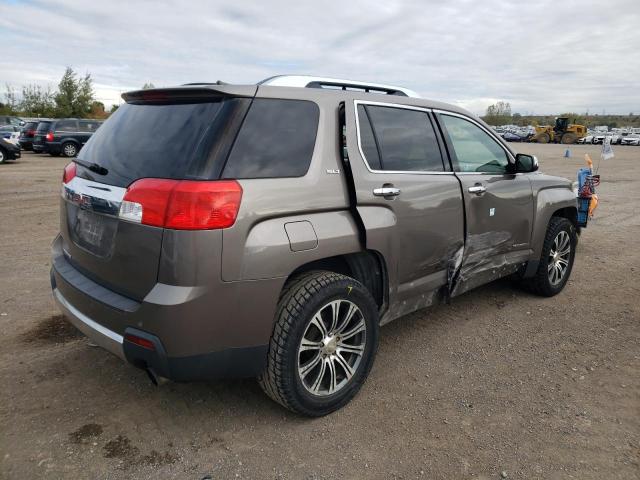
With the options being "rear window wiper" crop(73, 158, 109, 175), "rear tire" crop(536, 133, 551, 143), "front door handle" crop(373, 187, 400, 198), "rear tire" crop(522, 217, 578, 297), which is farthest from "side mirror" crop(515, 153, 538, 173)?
"rear tire" crop(536, 133, 551, 143)

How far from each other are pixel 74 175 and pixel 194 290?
1.33m

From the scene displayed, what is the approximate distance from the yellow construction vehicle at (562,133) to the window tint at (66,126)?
46345 millimetres

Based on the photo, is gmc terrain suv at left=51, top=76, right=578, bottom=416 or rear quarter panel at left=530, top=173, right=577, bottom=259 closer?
gmc terrain suv at left=51, top=76, right=578, bottom=416

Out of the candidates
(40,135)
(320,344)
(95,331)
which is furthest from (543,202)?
(40,135)

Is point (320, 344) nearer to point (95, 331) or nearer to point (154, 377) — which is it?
point (154, 377)

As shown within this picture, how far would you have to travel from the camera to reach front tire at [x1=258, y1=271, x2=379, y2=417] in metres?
2.60

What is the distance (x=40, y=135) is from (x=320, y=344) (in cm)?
2273

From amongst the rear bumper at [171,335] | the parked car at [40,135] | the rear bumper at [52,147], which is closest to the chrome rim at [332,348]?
the rear bumper at [171,335]

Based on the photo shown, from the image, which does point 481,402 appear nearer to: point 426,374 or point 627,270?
point 426,374

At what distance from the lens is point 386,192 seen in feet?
9.98

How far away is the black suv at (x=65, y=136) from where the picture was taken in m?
21.0

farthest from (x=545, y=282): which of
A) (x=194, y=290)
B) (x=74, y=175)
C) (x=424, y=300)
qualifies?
(x=74, y=175)

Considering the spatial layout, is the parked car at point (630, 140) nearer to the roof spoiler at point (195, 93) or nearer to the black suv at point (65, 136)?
the black suv at point (65, 136)

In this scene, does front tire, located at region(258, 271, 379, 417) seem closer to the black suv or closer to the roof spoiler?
the roof spoiler
